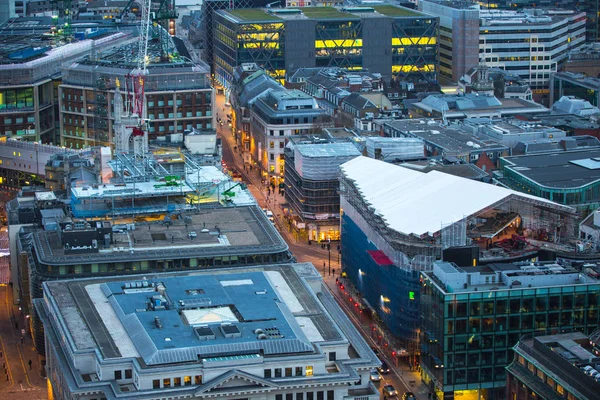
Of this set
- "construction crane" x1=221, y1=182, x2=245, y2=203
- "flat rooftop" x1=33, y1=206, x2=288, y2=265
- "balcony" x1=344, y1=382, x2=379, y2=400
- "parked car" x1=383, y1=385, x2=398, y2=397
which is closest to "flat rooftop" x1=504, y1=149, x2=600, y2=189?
"construction crane" x1=221, y1=182, x2=245, y2=203

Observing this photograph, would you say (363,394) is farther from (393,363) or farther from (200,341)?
(393,363)

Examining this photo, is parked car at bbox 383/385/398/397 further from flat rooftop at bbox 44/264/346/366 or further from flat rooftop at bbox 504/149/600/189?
flat rooftop at bbox 504/149/600/189

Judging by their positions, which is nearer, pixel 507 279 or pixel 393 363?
pixel 507 279

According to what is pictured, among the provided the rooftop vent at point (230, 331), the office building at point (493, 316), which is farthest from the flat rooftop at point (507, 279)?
the rooftop vent at point (230, 331)

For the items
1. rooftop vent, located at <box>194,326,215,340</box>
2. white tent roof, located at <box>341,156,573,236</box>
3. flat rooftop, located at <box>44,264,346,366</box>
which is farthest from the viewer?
white tent roof, located at <box>341,156,573,236</box>

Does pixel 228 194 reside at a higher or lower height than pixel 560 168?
lower

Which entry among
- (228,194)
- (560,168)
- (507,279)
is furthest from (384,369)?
(560,168)

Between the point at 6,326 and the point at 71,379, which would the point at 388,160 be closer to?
the point at 6,326

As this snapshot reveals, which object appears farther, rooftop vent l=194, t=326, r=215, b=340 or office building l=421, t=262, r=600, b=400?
office building l=421, t=262, r=600, b=400
